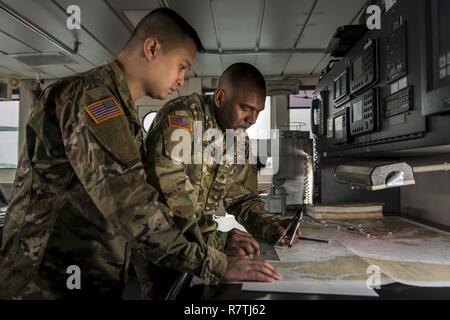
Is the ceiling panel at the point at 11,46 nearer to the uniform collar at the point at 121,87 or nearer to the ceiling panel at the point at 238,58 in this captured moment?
the ceiling panel at the point at 238,58

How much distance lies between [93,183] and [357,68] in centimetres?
129

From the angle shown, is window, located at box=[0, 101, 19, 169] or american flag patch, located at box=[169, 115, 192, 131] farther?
window, located at box=[0, 101, 19, 169]

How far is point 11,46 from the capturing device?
14.7 ft

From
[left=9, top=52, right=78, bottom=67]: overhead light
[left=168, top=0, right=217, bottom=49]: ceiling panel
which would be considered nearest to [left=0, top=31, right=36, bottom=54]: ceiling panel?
[left=9, top=52, right=78, bottom=67]: overhead light

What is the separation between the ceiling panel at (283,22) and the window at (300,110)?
1814 mm

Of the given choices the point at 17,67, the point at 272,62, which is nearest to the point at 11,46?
the point at 17,67

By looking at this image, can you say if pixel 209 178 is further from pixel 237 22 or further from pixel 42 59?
pixel 42 59

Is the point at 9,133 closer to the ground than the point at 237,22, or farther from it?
closer to the ground

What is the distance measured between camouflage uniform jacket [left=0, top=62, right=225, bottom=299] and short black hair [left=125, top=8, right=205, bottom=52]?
14 centimetres

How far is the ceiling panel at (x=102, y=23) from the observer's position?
133 inches

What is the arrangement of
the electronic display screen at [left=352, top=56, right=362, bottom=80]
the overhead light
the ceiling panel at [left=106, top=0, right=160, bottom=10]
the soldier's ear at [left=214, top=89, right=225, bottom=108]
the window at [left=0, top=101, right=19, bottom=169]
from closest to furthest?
the electronic display screen at [left=352, top=56, right=362, bottom=80] < the soldier's ear at [left=214, top=89, right=225, bottom=108] < the ceiling panel at [left=106, top=0, right=160, bottom=10] < the overhead light < the window at [left=0, top=101, right=19, bottom=169]

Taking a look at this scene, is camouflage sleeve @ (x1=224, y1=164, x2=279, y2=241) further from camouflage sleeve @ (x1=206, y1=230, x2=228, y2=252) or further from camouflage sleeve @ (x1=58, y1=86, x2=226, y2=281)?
camouflage sleeve @ (x1=58, y1=86, x2=226, y2=281)

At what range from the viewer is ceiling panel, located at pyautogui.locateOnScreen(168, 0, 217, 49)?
3363mm

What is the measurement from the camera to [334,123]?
211 cm
